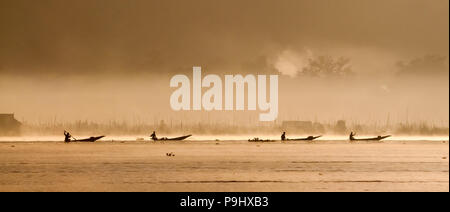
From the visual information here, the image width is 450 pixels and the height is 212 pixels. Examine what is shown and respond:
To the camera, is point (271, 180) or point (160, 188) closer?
point (160, 188)

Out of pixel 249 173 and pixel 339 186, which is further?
pixel 249 173

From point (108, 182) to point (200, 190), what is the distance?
781 centimetres

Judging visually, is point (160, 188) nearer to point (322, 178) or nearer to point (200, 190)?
point (200, 190)

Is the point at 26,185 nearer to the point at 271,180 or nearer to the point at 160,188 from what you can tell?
the point at 160,188

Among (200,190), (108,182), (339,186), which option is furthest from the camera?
(108,182)

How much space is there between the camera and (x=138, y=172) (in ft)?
149
